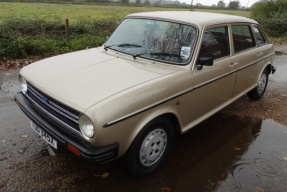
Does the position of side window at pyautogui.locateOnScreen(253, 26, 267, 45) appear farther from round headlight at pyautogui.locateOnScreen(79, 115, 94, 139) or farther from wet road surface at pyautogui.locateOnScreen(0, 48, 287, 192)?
round headlight at pyautogui.locateOnScreen(79, 115, 94, 139)

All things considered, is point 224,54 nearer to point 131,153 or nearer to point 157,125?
point 157,125

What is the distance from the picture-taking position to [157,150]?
3654 millimetres

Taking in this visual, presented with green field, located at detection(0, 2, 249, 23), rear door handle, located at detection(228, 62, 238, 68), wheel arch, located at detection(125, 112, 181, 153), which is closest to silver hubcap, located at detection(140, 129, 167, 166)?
wheel arch, located at detection(125, 112, 181, 153)

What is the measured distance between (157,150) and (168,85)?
828 mm

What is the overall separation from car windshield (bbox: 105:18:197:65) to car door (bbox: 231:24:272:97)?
118 centimetres

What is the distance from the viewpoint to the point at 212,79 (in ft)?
13.8

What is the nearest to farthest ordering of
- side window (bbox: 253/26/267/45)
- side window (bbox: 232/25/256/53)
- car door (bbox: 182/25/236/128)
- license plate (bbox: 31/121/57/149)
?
1. license plate (bbox: 31/121/57/149)
2. car door (bbox: 182/25/236/128)
3. side window (bbox: 232/25/256/53)
4. side window (bbox: 253/26/267/45)

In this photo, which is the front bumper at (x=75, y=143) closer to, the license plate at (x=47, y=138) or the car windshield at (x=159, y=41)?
the license plate at (x=47, y=138)

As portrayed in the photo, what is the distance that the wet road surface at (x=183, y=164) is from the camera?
3479mm

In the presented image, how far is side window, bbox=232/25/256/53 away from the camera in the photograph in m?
4.86

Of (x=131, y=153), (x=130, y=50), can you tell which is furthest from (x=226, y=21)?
(x=131, y=153)

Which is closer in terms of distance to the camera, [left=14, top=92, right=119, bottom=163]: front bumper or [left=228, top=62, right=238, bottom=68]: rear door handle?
[left=14, top=92, right=119, bottom=163]: front bumper

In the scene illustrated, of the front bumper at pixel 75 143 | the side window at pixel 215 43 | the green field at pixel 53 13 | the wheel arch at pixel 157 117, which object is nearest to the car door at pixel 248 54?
the side window at pixel 215 43

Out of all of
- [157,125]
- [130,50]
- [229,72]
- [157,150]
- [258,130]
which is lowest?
Result: [258,130]
